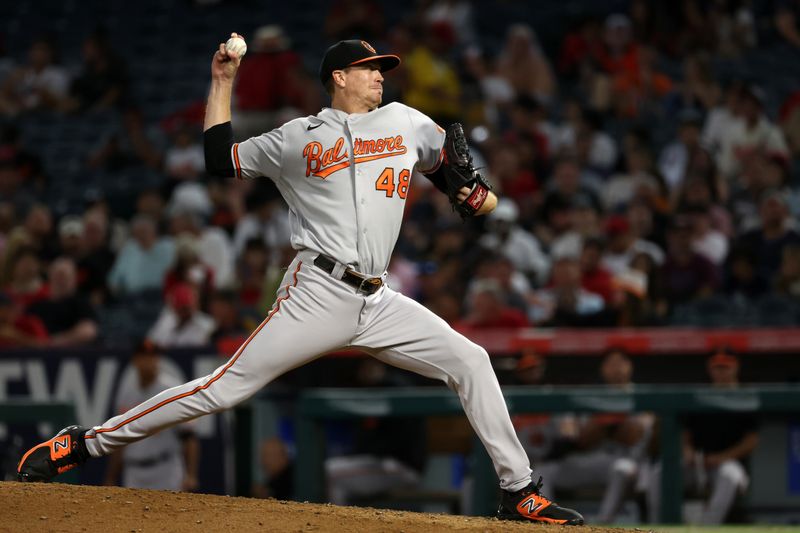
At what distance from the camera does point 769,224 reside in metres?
9.73

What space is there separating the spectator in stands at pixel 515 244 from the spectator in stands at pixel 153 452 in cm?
284

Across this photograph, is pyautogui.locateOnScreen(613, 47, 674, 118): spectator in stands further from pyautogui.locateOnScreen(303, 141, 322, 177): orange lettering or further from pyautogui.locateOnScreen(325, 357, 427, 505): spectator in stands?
pyautogui.locateOnScreen(303, 141, 322, 177): orange lettering

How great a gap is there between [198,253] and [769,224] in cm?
455

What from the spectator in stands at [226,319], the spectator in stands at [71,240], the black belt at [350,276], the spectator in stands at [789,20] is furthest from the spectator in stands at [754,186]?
the black belt at [350,276]

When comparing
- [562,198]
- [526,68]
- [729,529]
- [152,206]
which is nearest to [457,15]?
[526,68]

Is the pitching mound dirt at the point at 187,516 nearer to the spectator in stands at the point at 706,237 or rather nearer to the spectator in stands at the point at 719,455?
the spectator in stands at the point at 719,455

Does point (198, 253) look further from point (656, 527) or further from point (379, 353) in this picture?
point (379, 353)

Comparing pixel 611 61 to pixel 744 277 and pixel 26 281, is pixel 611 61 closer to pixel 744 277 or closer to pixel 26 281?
pixel 744 277

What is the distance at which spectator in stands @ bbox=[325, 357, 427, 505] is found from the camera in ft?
26.3

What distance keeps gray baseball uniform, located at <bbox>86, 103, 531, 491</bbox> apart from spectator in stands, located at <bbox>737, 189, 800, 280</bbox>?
519 centimetres

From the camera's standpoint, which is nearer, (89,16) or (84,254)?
(84,254)

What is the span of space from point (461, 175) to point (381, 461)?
354cm

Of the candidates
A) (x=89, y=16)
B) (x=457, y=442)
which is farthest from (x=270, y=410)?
(x=89, y=16)

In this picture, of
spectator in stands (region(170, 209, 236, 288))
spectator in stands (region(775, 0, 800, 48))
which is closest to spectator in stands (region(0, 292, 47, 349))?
spectator in stands (region(170, 209, 236, 288))
